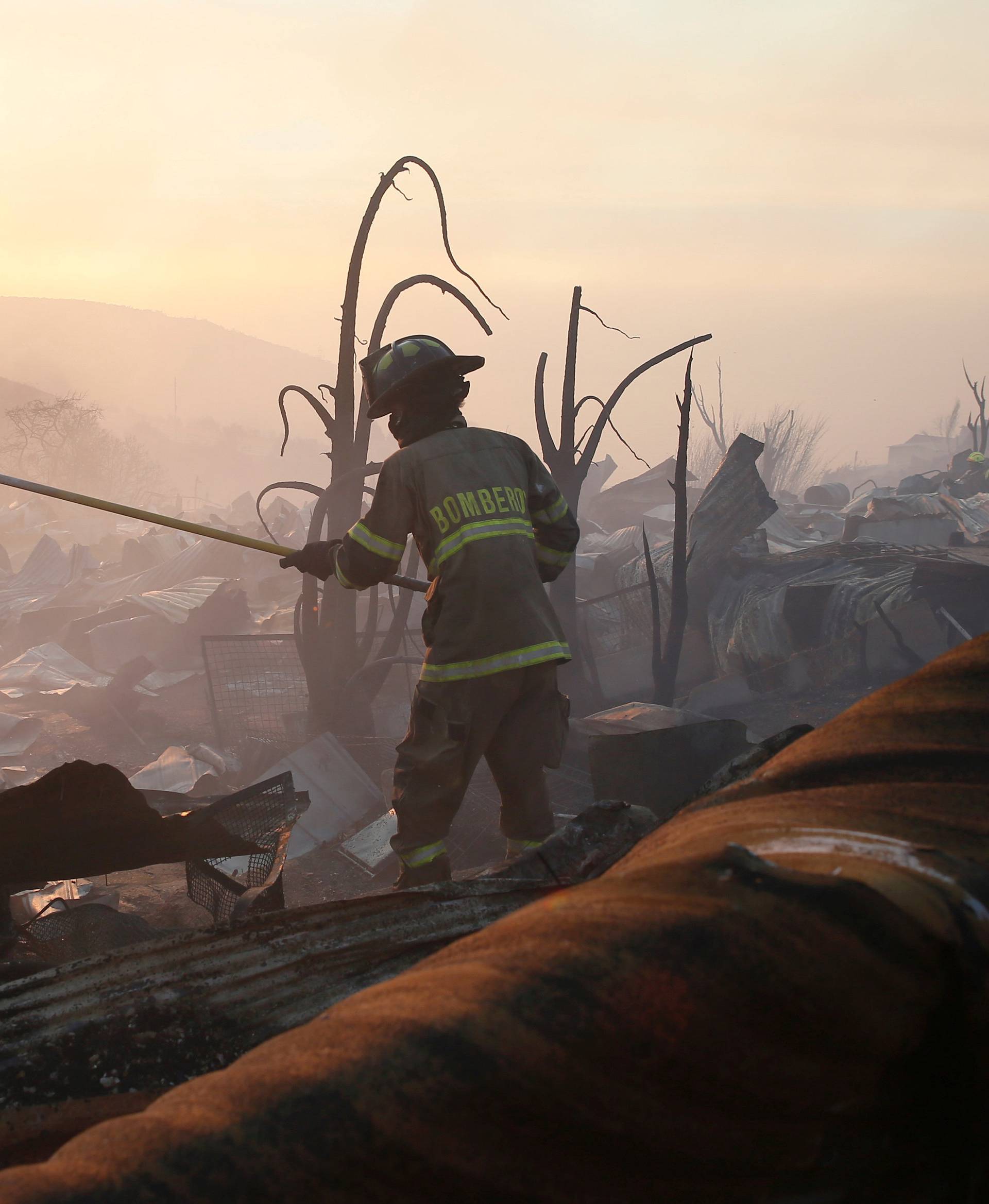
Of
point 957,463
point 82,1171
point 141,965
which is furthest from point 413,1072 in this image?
point 957,463

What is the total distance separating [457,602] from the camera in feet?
9.78

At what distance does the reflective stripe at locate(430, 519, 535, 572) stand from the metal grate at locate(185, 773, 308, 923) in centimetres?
96

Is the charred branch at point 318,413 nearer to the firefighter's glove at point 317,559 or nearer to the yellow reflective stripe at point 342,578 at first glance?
the firefighter's glove at point 317,559

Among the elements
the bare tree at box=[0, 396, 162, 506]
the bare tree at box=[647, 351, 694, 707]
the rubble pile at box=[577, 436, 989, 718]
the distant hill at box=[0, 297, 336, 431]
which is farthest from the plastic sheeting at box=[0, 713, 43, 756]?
the distant hill at box=[0, 297, 336, 431]

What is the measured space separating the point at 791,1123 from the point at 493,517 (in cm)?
259

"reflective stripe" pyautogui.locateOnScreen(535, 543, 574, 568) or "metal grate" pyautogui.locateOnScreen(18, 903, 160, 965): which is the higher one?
"reflective stripe" pyautogui.locateOnScreen(535, 543, 574, 568)

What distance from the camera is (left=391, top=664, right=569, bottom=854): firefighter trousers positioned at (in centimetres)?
301

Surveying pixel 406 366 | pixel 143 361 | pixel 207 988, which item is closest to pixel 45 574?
pixel 406 366

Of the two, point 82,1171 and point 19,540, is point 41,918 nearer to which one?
point 82,1171

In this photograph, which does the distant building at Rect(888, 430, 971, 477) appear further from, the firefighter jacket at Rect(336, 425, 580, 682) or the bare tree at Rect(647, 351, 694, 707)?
the firefighter jacket at Rect(336, 425, 580, 682)

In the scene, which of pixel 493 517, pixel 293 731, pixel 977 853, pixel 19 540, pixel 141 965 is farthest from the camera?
pixel 19 540

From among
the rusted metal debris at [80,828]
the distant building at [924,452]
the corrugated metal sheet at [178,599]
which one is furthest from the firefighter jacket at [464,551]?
the distant building at [924,452]

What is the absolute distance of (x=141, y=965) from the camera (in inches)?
47.9

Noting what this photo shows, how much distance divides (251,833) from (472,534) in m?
1.24
